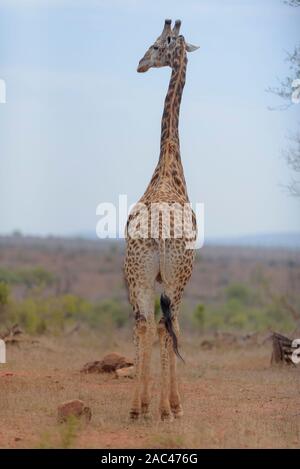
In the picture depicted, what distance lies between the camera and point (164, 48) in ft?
34.8

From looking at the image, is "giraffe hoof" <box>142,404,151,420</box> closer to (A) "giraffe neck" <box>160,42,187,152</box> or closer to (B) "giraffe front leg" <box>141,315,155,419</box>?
(B) "giraffe front leg" <box>141,315,155,419</box>

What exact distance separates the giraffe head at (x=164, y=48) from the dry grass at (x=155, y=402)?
12.5ft

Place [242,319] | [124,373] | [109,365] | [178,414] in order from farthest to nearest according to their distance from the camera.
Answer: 1. [242,319]
2. [109,365]
3. [124,373]
4. [178,414]

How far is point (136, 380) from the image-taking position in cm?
905

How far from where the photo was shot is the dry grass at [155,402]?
25.6 feet

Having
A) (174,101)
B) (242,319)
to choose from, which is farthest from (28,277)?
(174,101)

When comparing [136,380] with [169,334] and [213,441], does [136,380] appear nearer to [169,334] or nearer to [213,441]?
[169,334]

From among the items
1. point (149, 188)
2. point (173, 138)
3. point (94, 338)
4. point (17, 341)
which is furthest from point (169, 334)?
point (94, 338)

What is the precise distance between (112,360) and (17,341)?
10.9 ft

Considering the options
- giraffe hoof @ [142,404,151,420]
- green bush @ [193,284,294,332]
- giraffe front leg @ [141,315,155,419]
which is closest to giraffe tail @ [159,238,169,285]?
giraffe front leg @ [141,315,155,419]

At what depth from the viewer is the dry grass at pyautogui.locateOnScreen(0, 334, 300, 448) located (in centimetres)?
780

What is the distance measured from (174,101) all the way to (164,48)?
0.77m

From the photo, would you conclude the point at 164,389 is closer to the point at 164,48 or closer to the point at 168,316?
the point at 168,316
